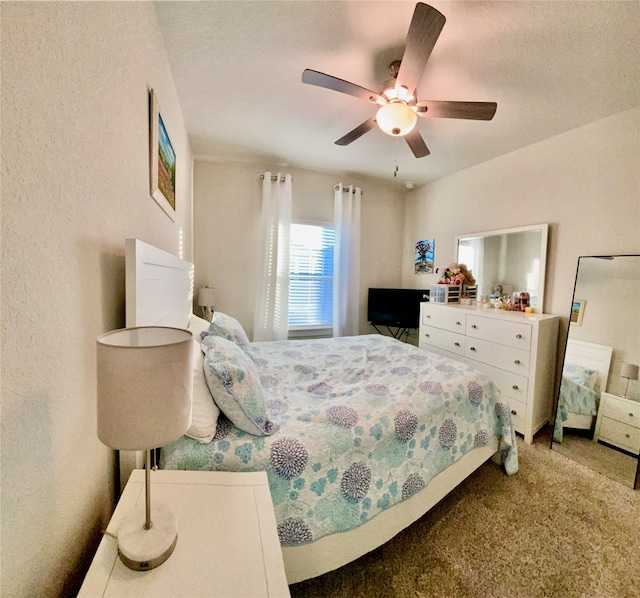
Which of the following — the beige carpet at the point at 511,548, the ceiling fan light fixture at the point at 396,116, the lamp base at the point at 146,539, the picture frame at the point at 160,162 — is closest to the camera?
the lamp base at the point at 146,539

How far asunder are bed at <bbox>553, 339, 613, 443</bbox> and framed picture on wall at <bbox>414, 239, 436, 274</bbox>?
180 cm

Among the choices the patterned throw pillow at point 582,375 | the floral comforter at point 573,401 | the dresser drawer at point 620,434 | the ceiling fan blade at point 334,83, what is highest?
the ceiling fan blade at point 334,83

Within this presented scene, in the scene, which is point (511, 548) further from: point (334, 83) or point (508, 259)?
point (334, 83)

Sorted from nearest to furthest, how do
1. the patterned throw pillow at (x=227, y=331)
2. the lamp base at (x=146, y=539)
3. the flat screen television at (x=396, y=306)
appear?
1. the lamp base at (x=146, y=539)
2. the patterned throw pillow at (x=227, y=331)
3. the flat screen television at (x=396, y=306)

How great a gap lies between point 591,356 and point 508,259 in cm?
110

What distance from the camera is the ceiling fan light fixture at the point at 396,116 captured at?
63.2 inches

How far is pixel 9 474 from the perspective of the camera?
0.48 m

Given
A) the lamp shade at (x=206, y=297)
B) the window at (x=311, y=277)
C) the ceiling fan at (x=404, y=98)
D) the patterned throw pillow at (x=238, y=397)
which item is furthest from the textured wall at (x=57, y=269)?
the window at (x=311, y=277)

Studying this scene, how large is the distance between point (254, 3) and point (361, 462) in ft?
7.23

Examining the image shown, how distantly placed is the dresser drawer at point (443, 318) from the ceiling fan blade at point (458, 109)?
5.62 feet

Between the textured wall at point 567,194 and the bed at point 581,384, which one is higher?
the textured wall at point 567,194

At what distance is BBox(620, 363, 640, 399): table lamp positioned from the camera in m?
1.94

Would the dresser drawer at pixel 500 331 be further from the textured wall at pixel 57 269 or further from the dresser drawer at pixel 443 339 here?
the textured wall at pixel 57 269

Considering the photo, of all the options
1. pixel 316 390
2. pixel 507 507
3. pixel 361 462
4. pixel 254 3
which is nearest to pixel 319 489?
pixel 361 462
